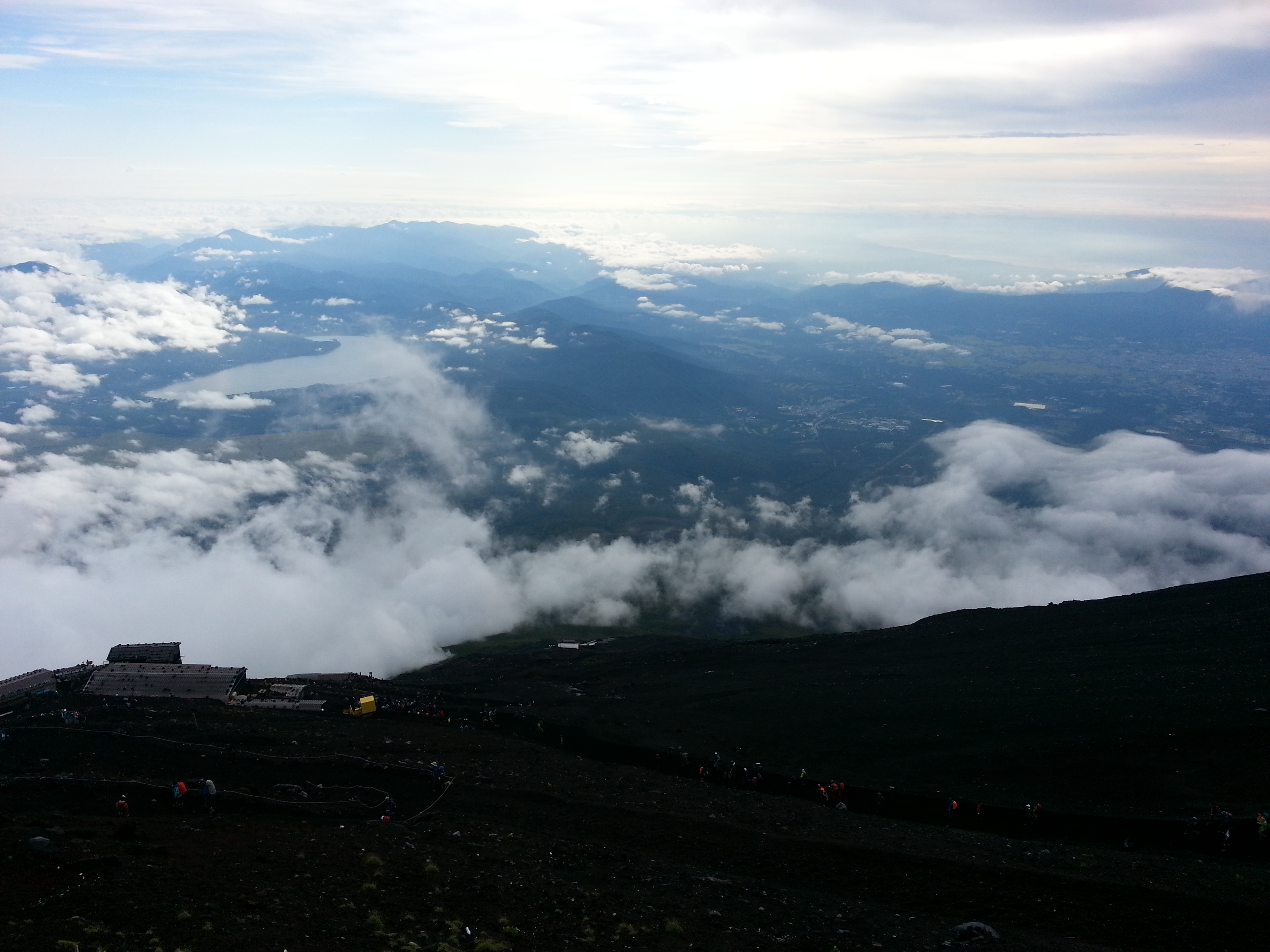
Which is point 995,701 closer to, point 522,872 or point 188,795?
point 522,872

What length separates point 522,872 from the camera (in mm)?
31062

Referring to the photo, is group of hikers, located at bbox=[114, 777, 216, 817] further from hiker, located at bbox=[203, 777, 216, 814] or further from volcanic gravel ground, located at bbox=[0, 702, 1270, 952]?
volcanic gravel ground, located at bbox=[0, 702, 1270, 952]

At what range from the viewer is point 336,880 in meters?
28.3

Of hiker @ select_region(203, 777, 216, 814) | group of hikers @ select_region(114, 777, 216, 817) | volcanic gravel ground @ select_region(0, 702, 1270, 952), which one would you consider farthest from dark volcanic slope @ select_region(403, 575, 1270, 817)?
group of hikers @ select_region(114, 777, 216, 817)

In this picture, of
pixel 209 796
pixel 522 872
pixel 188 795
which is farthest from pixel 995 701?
pixel 188 795

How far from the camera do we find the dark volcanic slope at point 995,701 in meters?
43.4

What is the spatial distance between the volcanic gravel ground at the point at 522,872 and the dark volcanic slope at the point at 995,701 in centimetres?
783

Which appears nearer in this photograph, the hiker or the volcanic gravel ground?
the volcanic gravel ground

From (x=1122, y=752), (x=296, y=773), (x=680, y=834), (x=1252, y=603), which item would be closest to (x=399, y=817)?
(x=296, y=773)

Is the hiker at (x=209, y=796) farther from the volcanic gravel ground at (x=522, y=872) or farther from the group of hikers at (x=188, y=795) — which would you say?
the volcanic gravel ground at (x=522, y=872)

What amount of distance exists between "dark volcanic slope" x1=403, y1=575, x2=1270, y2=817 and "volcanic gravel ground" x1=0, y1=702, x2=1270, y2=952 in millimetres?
7825

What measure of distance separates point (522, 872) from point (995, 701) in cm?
3911

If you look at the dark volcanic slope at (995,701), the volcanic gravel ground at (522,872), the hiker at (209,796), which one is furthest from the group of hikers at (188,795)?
the dark volcanic slope at (995,701)

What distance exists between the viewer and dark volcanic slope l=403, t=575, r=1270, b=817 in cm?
4338
